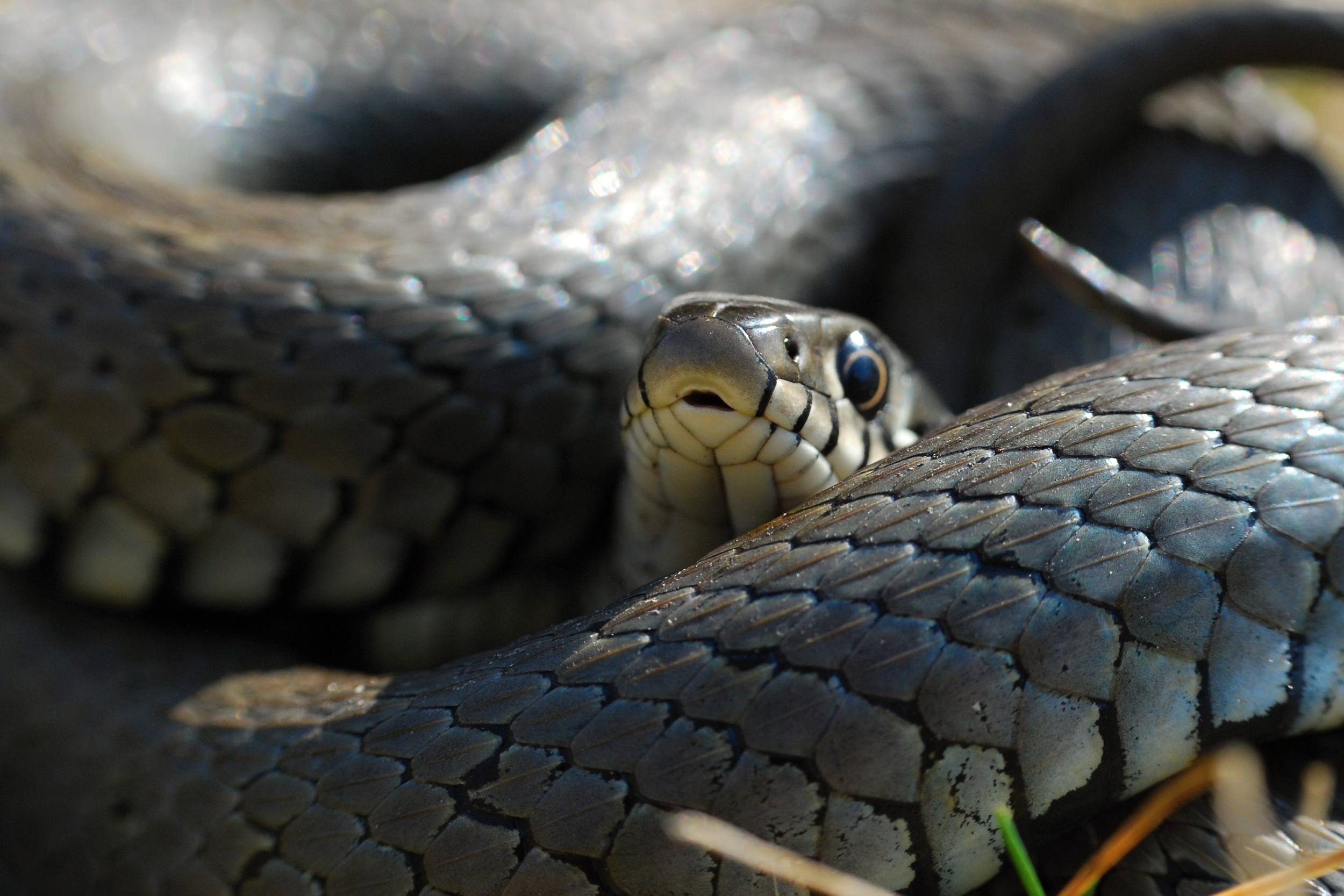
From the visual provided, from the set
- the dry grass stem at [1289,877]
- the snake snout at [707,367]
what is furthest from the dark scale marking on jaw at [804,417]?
the dry grass stem at [1289,877]

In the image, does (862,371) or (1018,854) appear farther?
(862,371)

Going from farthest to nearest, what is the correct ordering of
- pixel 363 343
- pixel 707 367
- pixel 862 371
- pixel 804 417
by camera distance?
1. pixel 363 343
2. pixel 862 371
3. pixel 804 417
4. pixel 707 367

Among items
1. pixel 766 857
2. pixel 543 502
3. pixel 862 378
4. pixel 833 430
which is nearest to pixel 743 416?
pixel 833 430

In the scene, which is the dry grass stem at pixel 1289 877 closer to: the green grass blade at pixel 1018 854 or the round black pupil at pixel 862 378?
the green grass blade at pixel 1018 854

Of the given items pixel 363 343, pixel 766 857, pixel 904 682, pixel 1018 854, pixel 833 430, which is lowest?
pixel 1018 854

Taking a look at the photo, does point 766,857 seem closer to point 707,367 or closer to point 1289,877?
point 1289,877

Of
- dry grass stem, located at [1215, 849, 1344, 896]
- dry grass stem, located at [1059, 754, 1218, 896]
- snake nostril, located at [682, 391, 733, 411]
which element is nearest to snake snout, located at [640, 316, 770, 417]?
snake nostril, located at [682, 391, 733, 411]

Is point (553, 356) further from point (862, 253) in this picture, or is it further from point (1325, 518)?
point (1325, 518)

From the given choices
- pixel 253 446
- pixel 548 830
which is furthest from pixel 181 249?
pixel 548 830
